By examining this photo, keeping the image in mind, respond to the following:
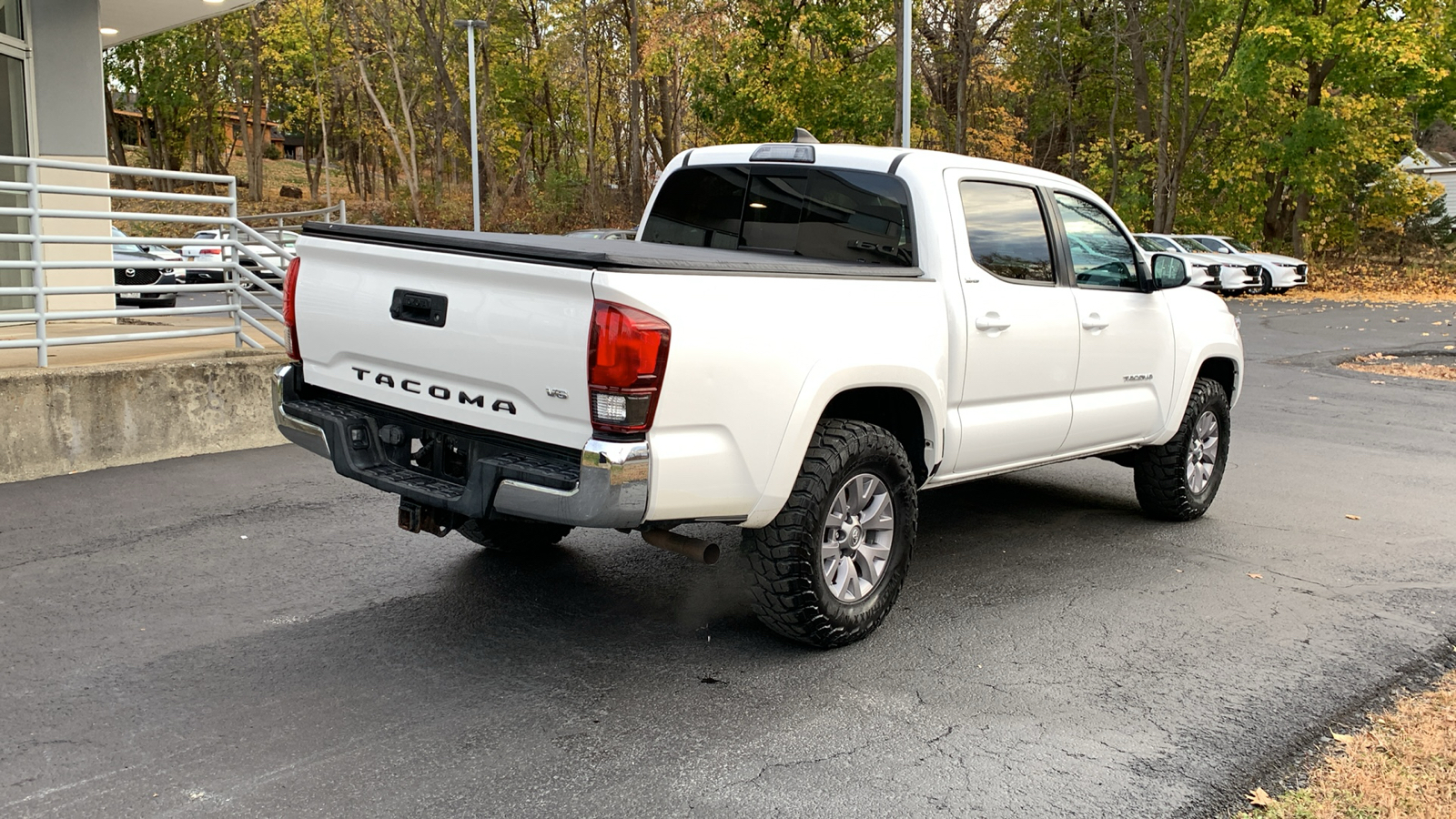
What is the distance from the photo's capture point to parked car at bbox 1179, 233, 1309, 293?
95.3 feet

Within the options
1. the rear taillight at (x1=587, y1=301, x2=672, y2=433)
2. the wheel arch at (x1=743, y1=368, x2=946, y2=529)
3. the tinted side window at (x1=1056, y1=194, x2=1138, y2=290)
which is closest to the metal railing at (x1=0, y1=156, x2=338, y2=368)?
the rear taillight at (x1=587, y1=301, x2=672, y2=433)

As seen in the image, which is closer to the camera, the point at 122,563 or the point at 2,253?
the point at 122,563

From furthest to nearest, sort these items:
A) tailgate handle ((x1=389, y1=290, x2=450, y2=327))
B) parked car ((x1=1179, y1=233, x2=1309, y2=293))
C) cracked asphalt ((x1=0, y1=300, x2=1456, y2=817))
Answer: parked car ((x1=1179, y1=233, x2=1309, y2=293)) → tailgate handle ((x1=389, y1=290, x2=450, y2=327)) → cracked asphalt ((x1=0, y1=300, x2=1456, y2=817))

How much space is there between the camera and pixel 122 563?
578 cm

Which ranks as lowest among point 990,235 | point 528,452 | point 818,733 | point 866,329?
point 818,733

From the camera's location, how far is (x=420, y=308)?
14.4 feet

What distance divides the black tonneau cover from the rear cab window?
24cm

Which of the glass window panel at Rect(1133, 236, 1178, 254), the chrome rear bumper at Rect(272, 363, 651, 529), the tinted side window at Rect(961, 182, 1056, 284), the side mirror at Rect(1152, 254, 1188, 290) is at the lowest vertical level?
the chrome rear bumper at Rect(272, 363, 651, 529)

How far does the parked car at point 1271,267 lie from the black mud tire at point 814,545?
2739cm

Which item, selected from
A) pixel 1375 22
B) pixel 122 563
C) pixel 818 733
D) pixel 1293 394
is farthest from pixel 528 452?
pixel 1375 22

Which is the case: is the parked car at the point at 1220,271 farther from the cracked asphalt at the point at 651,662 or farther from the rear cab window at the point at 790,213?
the rear cab window at the point at 790,213

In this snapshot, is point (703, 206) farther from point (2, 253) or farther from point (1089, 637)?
point (2, 253)

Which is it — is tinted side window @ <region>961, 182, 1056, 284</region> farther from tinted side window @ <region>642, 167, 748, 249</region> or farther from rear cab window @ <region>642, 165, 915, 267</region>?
tinted side window @ <region>642, 167, 748, 249</region>

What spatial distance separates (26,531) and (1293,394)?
11884mm
